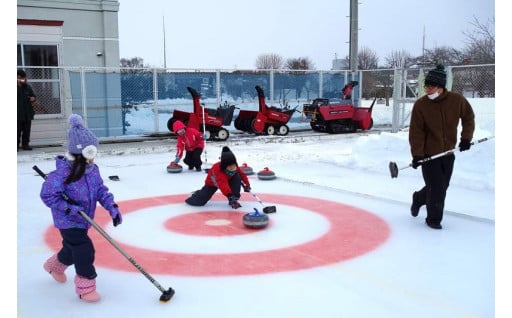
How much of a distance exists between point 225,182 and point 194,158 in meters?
3.40

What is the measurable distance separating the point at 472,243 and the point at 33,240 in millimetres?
4638

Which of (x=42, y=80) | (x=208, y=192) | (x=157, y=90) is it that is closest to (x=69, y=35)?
(x=42, y=80)

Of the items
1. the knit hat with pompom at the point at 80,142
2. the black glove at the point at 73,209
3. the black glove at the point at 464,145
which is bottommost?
the black glove at the point at 73,209

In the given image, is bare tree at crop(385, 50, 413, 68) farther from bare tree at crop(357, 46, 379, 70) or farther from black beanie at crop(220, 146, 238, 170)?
black beanie at crop(220, 146, 238, 170)

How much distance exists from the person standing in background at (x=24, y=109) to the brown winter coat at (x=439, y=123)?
377 inches

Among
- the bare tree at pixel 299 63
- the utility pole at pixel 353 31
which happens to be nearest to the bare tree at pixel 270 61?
the bare tree at pixel 299 63

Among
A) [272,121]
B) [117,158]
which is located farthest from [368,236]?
[272,121]

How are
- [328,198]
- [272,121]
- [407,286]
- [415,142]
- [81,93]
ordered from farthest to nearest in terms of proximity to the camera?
[272,121], [81,93], [328,198], [415,142], [407,286]

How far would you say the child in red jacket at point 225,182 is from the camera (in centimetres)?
653

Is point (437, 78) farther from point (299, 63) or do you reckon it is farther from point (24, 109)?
point (299, 63)

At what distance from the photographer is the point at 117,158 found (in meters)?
12.2

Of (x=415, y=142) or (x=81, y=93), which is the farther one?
(x=81, y=93)

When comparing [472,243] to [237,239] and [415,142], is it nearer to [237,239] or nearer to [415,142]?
[415,142]

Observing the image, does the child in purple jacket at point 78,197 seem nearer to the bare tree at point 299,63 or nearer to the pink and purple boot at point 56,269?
the pink and purple boot at point 56,269
